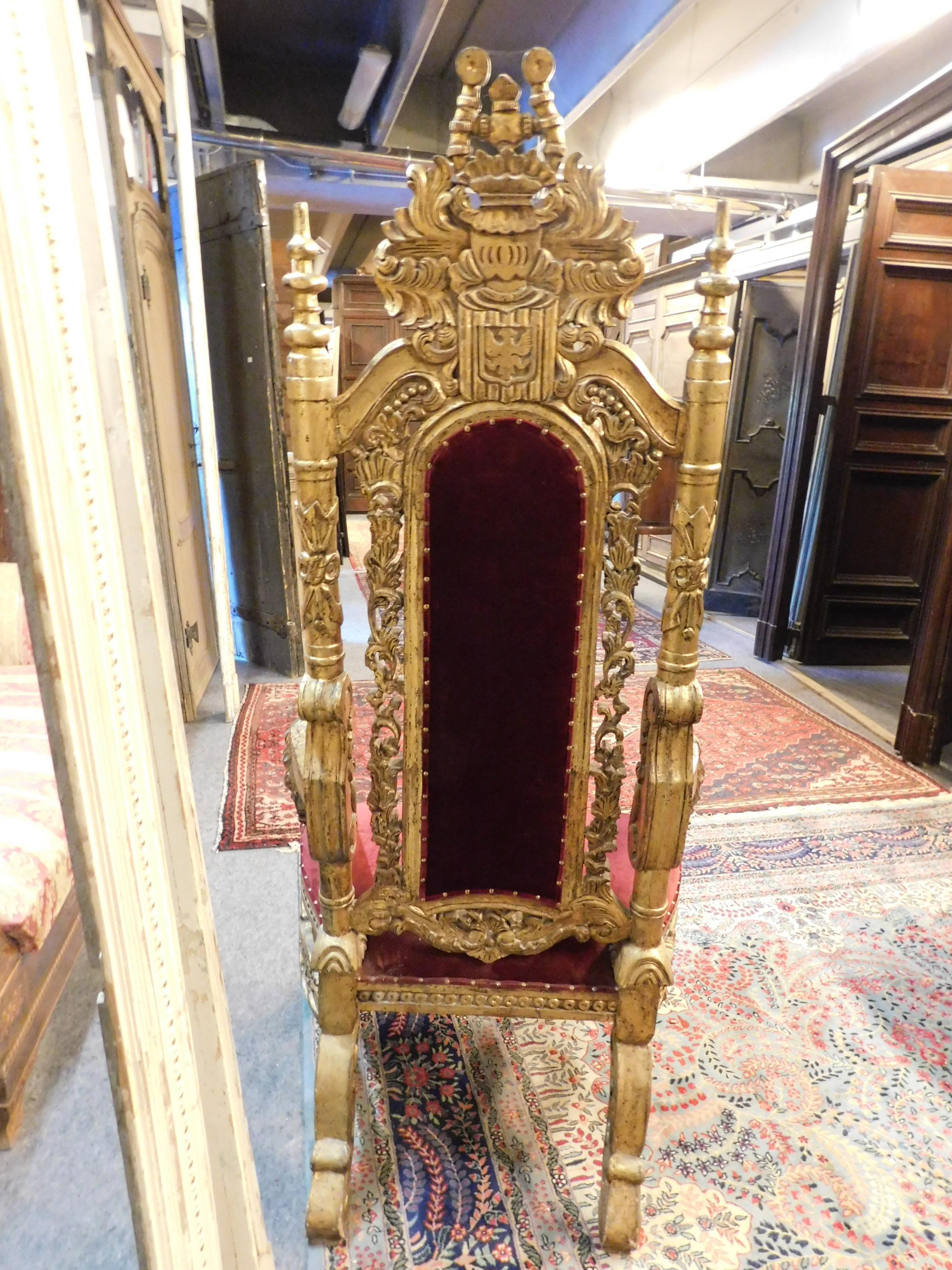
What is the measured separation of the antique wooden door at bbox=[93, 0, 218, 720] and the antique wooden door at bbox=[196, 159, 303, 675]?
180mm

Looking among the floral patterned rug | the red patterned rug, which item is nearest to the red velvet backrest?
the floral patterned rug

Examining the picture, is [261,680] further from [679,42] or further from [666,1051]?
[679,42]

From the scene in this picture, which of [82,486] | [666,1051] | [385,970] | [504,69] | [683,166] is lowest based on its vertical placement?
[666,1051]

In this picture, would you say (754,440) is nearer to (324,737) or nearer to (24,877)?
(324,737)

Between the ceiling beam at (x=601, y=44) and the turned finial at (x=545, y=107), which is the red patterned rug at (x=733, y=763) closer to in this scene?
the turned finial at (x=545, y=107)

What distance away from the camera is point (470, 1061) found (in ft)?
5.11

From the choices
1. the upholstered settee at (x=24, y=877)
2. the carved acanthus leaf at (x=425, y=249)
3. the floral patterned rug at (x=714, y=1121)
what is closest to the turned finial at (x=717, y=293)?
the carved acanthus leaf at (x=425, y=249)

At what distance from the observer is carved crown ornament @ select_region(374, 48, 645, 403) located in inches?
34.0

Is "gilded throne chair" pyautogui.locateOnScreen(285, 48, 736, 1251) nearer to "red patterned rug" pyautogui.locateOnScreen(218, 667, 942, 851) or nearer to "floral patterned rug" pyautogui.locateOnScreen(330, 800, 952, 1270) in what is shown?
"floral patterned rug" pyautogui.locateOnScreen(330, 800, 952, 1270)

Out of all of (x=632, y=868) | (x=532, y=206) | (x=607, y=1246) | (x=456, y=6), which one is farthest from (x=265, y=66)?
(x=607, y=1246)

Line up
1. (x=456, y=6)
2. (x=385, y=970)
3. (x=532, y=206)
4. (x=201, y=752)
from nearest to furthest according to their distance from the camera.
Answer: (x=532, y=206) < (x=385, y=970) < (x=201, y=752) < (x=456, y=6)

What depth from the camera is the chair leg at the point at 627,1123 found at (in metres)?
1.17

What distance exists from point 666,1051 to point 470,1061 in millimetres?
413

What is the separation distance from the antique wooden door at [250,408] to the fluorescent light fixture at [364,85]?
2.89ft
